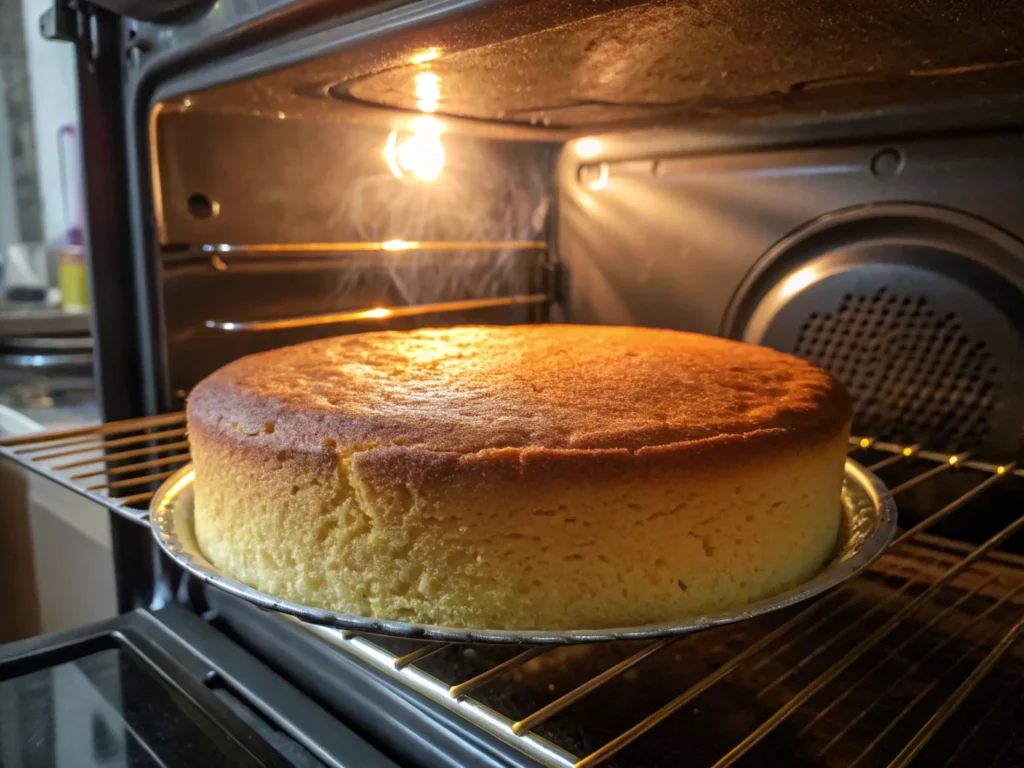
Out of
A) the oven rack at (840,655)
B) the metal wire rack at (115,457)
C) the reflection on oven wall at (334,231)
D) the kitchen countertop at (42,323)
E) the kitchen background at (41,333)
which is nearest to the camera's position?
the oven rack at (840,655)

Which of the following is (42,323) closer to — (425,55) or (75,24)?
(75,24)

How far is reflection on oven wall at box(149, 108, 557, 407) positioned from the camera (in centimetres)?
105

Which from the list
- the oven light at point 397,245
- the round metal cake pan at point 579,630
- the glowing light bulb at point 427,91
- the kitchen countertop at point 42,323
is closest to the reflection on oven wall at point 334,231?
the oven light at point 397,245

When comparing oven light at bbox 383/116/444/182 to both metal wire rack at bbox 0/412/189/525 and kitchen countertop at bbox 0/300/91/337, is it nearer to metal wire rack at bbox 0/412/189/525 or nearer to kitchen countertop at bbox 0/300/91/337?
metal wire rack at bbox 0/412/189/525

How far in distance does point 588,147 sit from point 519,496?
897 millimetres

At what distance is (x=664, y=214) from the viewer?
1.26 meters

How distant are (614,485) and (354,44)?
428mm

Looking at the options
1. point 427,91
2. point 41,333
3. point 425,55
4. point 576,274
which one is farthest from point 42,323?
point 425,55

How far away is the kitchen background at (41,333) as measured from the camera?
4.50 feet

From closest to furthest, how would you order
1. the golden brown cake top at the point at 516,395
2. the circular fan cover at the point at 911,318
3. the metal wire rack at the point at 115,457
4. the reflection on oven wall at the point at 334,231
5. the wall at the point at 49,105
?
the golden brown cake top at the point at 516,395 → the metal wire rack at the point at 115,457 → the circular fan cover at the point at 911,318 → the reflection on oven wall at the point at 334,231 → the wall at the point at 49,105

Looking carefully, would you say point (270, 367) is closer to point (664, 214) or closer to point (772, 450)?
point (772, 450)

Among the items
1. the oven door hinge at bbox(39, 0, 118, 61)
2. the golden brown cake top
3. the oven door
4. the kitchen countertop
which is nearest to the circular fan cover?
the golden brown cake top

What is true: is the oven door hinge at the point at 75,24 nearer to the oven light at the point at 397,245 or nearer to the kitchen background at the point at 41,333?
the kitchen background at the point at 41,333

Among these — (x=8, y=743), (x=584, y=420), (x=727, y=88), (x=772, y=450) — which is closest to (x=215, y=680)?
(x=8, y=743)
